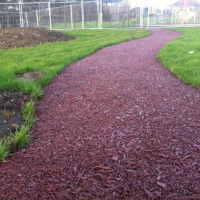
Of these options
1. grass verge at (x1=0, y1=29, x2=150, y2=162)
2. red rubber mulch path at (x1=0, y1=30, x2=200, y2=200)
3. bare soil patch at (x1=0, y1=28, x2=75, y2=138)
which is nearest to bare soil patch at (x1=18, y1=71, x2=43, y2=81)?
bare soil patch at (x1=0, y1=28, x2=75, y2=138)

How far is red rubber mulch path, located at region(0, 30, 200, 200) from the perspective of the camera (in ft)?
7.36

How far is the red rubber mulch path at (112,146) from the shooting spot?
88.3 inches

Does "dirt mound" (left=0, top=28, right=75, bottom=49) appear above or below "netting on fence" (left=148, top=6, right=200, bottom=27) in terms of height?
below

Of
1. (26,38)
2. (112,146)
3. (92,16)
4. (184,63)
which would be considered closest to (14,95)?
(112,146)

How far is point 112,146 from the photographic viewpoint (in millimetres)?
2861

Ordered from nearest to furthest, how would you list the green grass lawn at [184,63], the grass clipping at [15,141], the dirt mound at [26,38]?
the grass clipping at [15,141]
the green grass lawn at [184,63]
the dirt mound at [26,38]

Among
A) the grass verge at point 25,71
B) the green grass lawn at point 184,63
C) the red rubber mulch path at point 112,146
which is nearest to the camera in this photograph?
the red rubber mulch path at point 112,146

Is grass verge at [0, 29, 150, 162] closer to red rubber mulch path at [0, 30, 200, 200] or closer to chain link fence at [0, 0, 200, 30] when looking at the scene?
red rubber mulch path at [0, 30, 200, 200]

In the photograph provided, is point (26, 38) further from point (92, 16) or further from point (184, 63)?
point (92, 16)

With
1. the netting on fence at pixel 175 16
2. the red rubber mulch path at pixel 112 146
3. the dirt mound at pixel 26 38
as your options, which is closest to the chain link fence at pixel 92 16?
the netting on fence at pixel 175 16

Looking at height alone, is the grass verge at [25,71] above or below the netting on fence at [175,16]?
below

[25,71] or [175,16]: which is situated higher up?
[175,16]

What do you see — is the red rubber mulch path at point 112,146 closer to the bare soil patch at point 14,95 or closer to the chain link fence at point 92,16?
the bare soil patch at point 14,95

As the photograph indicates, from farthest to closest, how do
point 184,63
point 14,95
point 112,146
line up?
point 184,63 → point 14,95 → point 112,146
